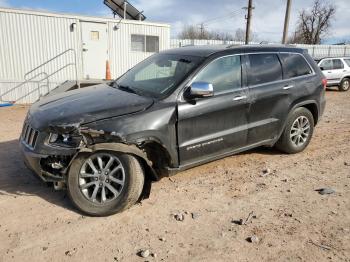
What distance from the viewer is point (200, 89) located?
12.5 ft

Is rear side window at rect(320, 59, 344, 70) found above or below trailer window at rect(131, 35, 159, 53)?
below

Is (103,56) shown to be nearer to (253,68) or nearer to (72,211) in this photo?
(253,68)

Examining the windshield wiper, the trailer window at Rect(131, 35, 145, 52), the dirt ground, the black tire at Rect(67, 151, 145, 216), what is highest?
the trailer window at Rect(131, 35, 145, 52)

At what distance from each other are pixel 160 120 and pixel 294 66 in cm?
Answer: 283

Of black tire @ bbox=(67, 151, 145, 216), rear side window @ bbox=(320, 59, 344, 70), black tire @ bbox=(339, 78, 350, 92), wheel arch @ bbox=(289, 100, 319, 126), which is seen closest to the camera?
black tire @ bbox=(67, 151, 145, 216)

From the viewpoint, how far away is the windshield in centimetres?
407

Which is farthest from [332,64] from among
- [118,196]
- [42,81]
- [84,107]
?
[118,196]

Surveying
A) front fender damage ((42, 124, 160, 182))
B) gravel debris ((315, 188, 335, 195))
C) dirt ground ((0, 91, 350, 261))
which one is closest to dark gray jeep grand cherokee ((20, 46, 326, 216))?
front fender damage ((42, 124, 160, 182))

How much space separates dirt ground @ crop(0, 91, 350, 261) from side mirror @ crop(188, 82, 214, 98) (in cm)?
125

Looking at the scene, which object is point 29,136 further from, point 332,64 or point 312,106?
point 332,64

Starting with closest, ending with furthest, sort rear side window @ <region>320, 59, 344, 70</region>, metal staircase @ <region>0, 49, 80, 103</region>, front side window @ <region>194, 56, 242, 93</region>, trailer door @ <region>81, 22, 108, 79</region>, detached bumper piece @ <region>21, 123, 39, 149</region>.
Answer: detached bumper piece @ <region>21, 123, 39, 149</region> < front side window @ <region>194, 56, 242, 93</region> < metal staircase @ <region>0, 49, 80, 103</region> < trailer door @ <region>81, 22, 108, 79</region> < rear side window @ <region>320, 59, 344, 70</region>

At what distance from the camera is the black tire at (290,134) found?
5191 millimetres

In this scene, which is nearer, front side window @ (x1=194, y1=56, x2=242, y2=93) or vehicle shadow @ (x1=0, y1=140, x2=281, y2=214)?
vehicle shadow @ (x1=0, y1=140, x2=281, y2=214)

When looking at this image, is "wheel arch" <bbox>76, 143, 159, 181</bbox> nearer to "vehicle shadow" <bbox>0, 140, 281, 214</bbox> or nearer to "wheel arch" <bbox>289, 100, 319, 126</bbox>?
"vehicle shadow" <bbox>0, 140, 281, 214</bbox>
